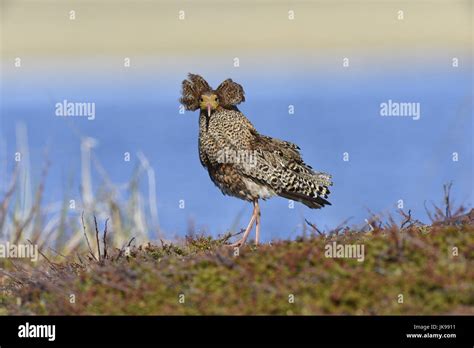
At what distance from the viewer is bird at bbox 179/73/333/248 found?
12875 millimetres

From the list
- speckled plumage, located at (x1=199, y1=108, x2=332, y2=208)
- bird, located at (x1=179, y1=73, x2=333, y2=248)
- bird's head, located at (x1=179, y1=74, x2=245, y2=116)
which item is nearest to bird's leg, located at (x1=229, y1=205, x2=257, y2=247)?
bird, located at (x1=179, y1=73, x2=333, y2=248)

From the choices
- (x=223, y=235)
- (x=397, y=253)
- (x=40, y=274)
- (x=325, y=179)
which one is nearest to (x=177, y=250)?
(x=223, y=235)

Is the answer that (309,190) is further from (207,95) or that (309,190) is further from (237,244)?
(207,95)

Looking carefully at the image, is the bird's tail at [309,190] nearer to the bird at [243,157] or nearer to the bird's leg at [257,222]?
the bird at [243,157]

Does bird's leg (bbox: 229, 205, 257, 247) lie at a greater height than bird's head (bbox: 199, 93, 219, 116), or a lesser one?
lesser

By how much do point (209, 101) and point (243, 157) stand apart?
1061 mm

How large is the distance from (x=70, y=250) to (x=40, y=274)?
3.24 meters

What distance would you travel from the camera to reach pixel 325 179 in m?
13.1

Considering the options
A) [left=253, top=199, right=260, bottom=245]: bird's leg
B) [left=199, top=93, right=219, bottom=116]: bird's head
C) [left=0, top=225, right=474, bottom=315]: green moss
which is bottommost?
[left=0, top=225, right=474, bottom=315]: green moss

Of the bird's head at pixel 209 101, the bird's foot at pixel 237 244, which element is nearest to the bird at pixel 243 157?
the bird's head at pixel 209 101

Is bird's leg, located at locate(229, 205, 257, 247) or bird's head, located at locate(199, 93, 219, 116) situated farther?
bird's head, located at locate(199, 93, 219, 116)

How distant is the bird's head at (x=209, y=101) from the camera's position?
524 inches

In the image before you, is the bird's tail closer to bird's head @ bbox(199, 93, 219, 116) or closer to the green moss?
bird's head @ bbox(199, 93, 219, 116)
